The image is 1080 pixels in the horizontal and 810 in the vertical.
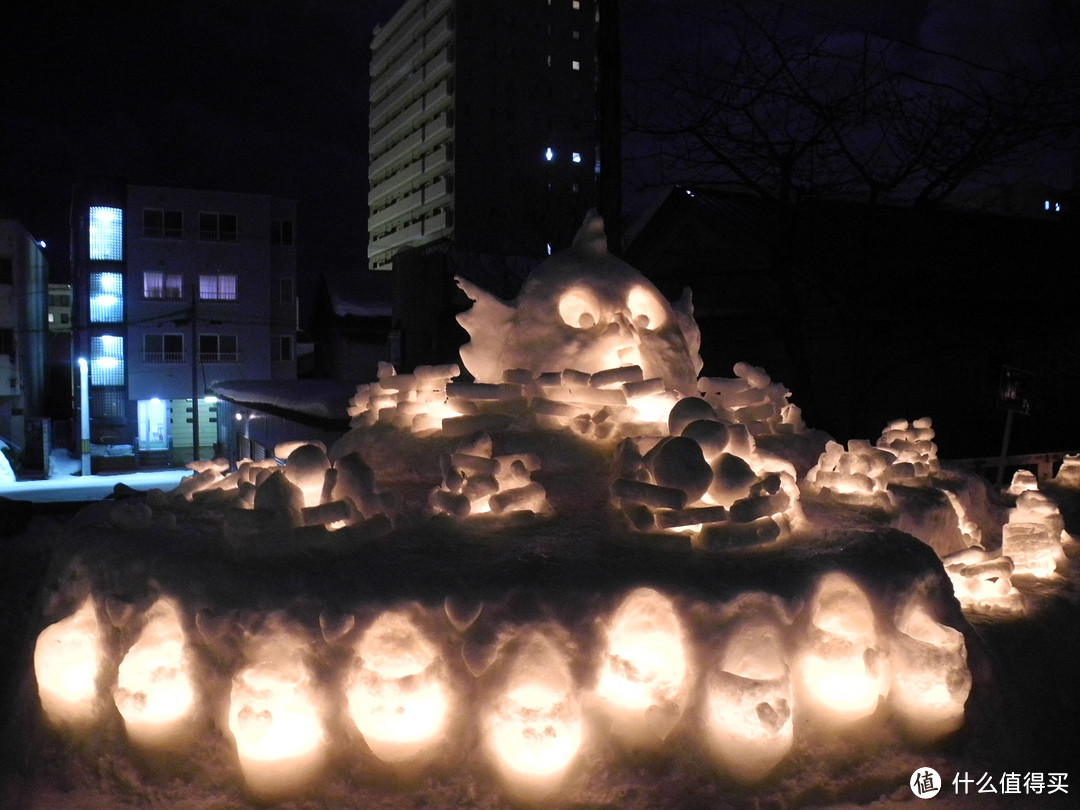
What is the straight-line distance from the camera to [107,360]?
24047mm

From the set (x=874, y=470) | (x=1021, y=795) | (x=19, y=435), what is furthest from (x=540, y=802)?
(x=19, y=435)

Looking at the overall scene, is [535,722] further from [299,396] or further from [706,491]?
[299,396]

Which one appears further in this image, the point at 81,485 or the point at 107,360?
the point at 107,360

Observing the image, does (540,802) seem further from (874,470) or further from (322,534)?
(874,470)

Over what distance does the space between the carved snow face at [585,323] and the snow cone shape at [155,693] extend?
3.12 metres

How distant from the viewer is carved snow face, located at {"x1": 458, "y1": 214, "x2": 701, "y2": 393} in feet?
18.6

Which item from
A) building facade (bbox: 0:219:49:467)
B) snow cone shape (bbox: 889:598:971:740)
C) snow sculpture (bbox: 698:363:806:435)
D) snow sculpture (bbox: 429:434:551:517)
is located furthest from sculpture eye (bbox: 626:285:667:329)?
building facade (bbox: 0:219:49:467)

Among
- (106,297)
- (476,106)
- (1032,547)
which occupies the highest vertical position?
(476,106)

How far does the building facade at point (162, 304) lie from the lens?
23.9m

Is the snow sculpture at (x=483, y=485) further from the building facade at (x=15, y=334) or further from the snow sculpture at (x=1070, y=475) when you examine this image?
the building facade at (x=15, y=334)

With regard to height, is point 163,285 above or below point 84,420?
above

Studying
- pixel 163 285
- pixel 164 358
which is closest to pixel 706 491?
pixel 164 358

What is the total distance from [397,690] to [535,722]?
2.08ft

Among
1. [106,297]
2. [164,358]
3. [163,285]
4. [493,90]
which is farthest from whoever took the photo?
[493,90]
